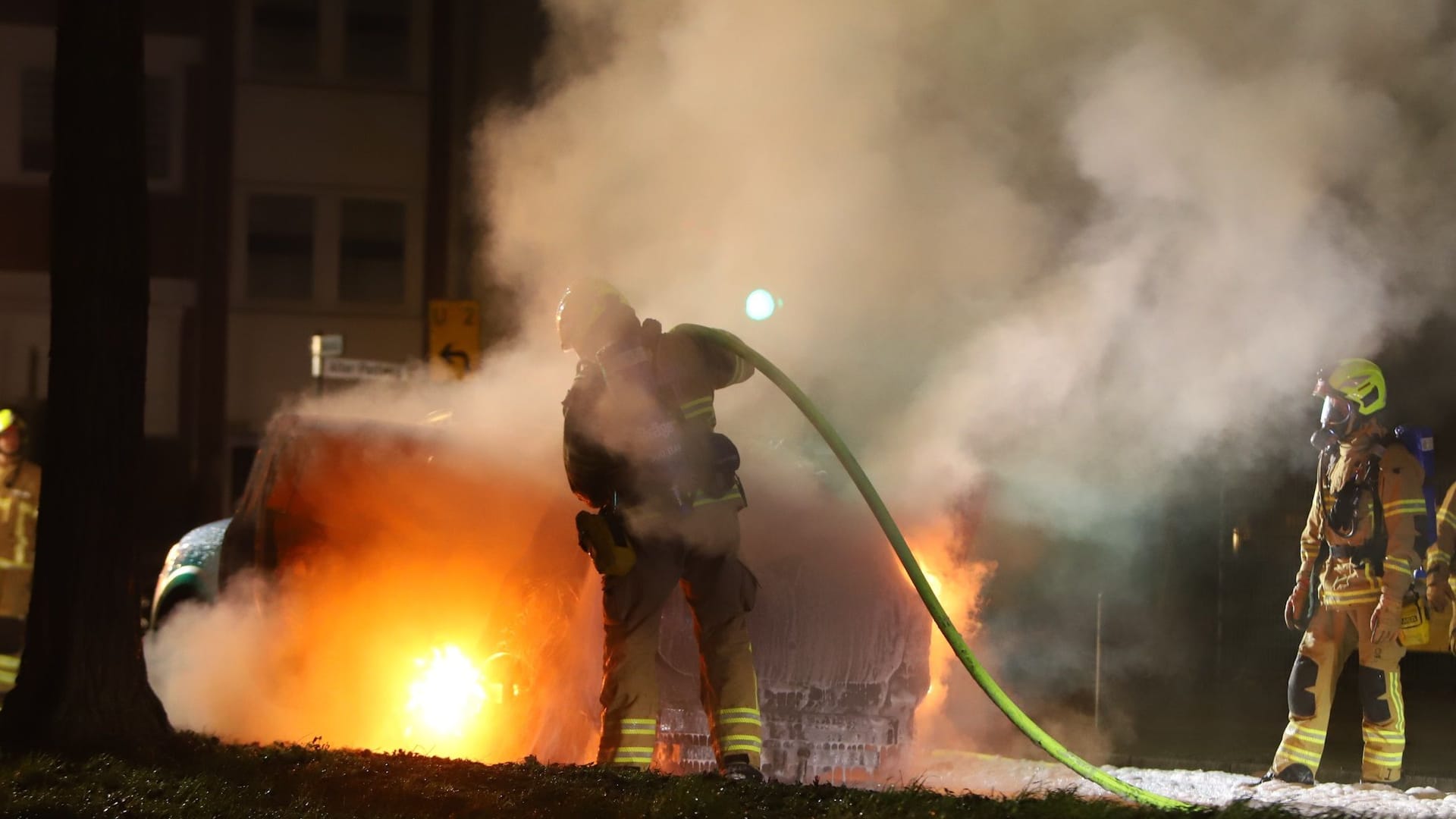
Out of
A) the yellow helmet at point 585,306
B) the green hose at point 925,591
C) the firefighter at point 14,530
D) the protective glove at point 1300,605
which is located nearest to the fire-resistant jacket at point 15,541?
the firefighter at point 14,530

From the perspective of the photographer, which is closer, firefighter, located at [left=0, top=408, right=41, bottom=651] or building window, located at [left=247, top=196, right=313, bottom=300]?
firefighter, located at [left=0, top=408, right=41, bottom=651]

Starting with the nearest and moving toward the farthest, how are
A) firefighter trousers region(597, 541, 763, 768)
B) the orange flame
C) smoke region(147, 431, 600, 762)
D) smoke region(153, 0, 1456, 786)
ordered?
firefighter trousers region(597, 541, 763, 768)
smoke region(147, 431, 600, 762)
the orange flame
smoke region(153, 0, 1456, 786)

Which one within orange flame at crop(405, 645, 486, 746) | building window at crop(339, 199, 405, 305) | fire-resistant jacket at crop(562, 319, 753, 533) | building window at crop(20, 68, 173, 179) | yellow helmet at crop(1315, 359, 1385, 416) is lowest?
orange flame at crop(405, 645, 486, 746)

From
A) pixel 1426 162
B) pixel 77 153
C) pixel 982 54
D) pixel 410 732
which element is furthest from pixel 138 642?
pixel 1426 162

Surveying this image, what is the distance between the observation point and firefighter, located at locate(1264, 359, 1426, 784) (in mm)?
6582

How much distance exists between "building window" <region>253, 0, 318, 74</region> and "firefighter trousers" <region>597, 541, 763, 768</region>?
61.5 feet

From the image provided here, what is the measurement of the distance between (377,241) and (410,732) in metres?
17.3

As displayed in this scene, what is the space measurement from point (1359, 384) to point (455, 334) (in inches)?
314

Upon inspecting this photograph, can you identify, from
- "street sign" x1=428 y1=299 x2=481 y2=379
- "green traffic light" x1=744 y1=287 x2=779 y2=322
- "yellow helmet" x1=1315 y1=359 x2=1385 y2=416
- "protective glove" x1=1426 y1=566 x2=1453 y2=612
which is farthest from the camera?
"street sign" x1=428 y1=299 x2=481 y2=379

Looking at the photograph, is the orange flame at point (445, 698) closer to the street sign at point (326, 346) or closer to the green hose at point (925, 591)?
the green hose at point (925, 591)

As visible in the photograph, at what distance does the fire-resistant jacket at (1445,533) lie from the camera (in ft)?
24.3

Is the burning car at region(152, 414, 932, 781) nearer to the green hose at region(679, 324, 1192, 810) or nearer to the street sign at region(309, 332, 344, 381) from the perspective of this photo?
the green hose at region(679, 324, 1192, 810)

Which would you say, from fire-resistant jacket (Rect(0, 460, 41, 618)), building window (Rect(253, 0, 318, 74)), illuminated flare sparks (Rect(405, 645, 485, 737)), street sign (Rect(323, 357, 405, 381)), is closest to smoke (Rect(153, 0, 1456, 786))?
illuminated flare sparks (Rect(405, 645, 485, 737))

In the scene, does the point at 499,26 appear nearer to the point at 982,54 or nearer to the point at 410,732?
the point at 982,54
